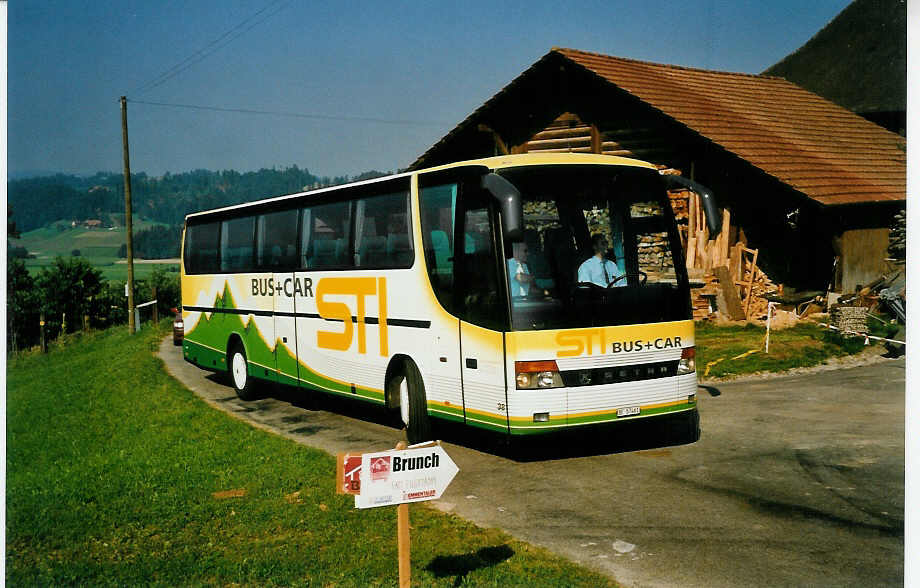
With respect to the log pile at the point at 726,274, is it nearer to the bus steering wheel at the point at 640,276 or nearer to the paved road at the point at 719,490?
the paved road at the point at 719,490

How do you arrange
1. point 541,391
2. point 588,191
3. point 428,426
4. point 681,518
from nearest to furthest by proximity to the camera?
1. point 681,518
2. point 541,391
3. point 588,191
4. point 428,426

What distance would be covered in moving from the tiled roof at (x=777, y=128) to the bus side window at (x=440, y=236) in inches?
448

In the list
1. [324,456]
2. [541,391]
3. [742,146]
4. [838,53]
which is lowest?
[324,456]

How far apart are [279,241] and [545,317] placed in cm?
659

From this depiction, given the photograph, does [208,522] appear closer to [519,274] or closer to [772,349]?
[519,274]

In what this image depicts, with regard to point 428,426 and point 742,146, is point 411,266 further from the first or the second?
point 742,146

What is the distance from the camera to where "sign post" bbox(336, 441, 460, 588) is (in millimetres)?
5949

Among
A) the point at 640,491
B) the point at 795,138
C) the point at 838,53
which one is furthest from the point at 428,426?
the point at 838,53

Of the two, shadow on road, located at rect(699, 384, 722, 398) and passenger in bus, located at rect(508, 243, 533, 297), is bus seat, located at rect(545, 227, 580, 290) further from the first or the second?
shadow on road, located at rect(699, 384, 722, 398)

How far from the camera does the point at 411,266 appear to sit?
37.4 ft

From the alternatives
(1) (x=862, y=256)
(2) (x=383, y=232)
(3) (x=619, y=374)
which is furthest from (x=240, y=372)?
(1) (x=862, y=256)

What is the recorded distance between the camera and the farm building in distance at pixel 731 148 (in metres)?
21.1

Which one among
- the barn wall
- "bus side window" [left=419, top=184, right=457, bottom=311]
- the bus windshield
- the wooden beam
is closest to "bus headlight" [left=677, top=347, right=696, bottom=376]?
the bus windshield

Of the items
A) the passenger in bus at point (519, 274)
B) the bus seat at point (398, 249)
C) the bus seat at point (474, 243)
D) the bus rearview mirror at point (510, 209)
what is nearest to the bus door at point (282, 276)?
the bus seat at point (398, 249)
